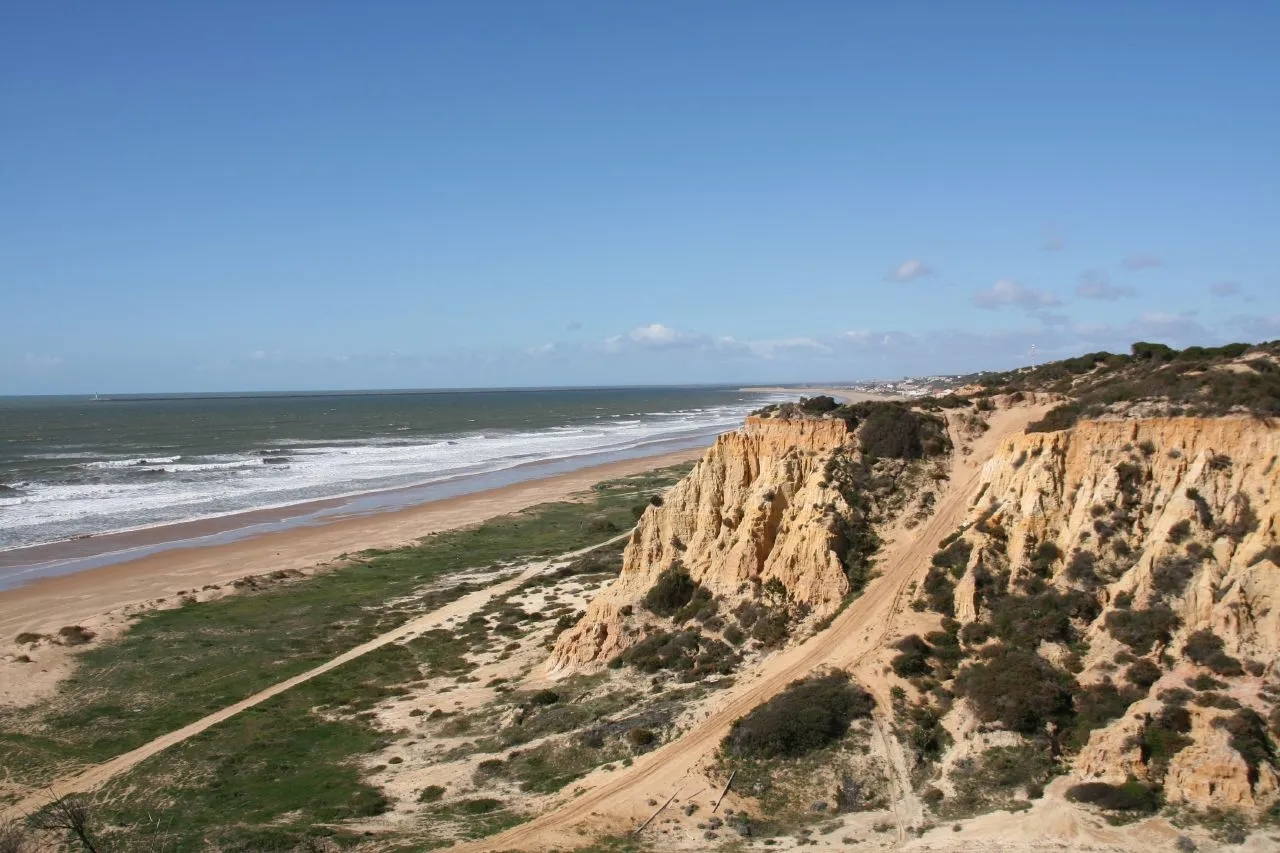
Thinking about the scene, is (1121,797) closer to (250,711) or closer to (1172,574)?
(1172,574)

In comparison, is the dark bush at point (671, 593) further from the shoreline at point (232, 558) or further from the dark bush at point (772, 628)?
the shoreline at point (232, 558)

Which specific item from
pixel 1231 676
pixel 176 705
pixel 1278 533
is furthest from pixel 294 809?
pixel 1278 533

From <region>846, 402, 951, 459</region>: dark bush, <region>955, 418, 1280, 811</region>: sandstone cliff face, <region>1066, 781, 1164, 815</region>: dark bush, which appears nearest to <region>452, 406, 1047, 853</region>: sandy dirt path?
<region>846, 402, 951, 459</region>: dark bush

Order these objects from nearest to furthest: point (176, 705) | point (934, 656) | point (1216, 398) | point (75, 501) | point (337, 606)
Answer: point (934, 656) → point (1216, 398) → point (176, 705) → point (337, 606) → point (75, 501)

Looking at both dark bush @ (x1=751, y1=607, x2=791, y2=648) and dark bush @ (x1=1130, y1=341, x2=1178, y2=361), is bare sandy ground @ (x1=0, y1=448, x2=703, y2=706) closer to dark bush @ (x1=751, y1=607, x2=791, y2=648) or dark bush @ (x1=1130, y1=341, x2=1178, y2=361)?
dark bush @ (x1=751, y1=607, x2=791, y2=648)

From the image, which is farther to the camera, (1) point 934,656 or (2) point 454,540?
(2) point 454,540

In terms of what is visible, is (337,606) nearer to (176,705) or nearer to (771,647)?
(176,705)
